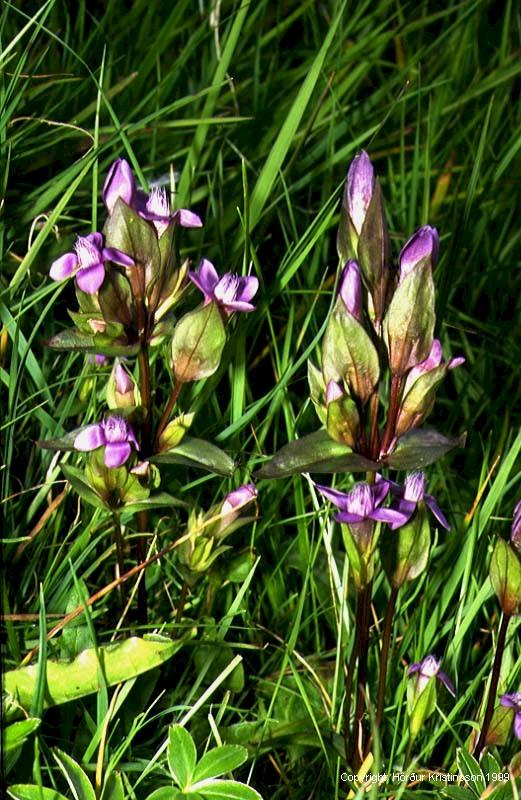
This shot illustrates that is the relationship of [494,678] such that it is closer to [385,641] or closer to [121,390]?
[385,641]

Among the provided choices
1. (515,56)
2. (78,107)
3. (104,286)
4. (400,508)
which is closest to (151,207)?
(104,286)

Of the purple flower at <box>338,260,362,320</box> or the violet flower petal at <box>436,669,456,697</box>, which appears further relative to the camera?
the violet flower petal at <box>436,669,456,697</box>

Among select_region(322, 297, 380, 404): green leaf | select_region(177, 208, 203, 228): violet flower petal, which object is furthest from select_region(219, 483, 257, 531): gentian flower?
select_region(177, 208, 203, 228): violet flower petal

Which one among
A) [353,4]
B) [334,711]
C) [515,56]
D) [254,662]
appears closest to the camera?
[334,711]

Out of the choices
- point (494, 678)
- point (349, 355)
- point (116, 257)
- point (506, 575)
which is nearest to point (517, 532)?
point (506, 575)

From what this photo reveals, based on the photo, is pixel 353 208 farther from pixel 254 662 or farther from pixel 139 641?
pixel 254 662

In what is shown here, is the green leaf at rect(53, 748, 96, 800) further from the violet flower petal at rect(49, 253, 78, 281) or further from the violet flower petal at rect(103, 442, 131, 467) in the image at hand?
the violet flower petal at rect(49, 253, 78, 281)
